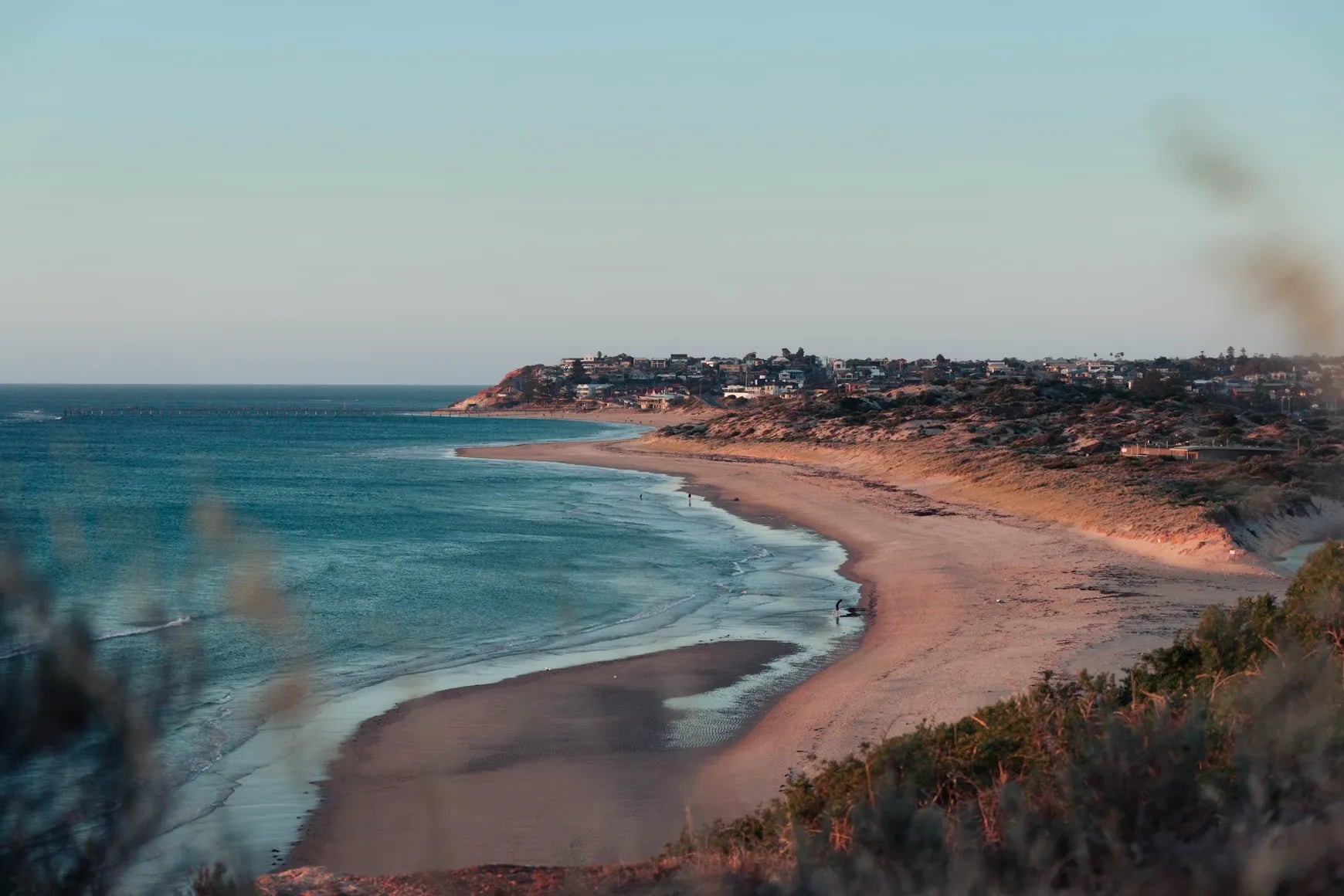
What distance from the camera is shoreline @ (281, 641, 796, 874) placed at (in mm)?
12461

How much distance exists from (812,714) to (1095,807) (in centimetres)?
1116

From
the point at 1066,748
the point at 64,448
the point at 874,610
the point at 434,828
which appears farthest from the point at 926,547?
the point at 64,448

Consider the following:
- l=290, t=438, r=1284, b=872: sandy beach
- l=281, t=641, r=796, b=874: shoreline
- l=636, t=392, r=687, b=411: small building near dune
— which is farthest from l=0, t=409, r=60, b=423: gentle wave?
l=281, t=641, r=796, b=874: shoreline

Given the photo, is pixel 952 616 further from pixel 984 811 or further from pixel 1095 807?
pixel 1095 807

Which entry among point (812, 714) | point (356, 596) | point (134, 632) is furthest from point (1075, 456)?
point (134, 632)

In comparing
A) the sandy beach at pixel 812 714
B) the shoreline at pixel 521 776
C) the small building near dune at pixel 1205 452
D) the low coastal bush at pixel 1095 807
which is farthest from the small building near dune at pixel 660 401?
the low coastal bush at pixel 1095 807

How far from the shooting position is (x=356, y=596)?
3070 centimetres

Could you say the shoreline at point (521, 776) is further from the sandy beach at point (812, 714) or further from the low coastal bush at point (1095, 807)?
the low coastal bush at point (1095, 807)

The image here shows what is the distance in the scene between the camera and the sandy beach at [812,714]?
42.5 ft

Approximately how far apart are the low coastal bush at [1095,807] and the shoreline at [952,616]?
4487 millimetres

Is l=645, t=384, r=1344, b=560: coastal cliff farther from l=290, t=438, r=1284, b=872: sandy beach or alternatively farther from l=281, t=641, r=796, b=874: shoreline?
l=281, t=641, r=796, b=874: shoreline

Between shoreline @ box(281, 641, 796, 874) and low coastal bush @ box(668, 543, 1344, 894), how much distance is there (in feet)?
10.2

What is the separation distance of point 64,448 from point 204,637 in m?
87.7

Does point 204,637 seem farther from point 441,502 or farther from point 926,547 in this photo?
point 441,502
